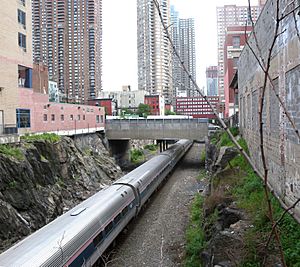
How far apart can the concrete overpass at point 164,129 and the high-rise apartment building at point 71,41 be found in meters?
55.0

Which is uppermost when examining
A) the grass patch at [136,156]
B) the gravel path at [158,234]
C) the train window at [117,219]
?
the train window at [117,219]

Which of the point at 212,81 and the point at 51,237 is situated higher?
the point at 212,81

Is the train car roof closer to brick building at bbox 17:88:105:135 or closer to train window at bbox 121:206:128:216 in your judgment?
train window at bbox 121:206:128:216

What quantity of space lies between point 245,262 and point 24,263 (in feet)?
15.9

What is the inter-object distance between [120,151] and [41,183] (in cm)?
2481

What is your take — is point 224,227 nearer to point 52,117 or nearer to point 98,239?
point 98,239

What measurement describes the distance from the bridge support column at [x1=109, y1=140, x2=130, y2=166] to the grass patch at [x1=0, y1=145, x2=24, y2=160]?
22217 millimetres

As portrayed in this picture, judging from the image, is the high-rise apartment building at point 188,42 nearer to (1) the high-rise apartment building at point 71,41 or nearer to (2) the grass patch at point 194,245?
(2) the grass patch at point 194,245

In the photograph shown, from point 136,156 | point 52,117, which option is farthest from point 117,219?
point 136,156

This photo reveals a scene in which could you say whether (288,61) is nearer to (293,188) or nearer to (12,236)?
(293,188)

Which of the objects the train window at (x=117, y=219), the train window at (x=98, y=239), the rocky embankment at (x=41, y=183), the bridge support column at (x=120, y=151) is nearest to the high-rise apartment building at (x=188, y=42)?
the train window at (x=98, y=239)

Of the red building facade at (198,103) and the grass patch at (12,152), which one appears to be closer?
the red building facade at (198,103)

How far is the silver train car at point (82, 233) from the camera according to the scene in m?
8.67

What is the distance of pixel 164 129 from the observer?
40.8m
